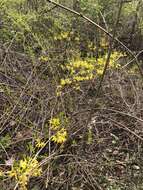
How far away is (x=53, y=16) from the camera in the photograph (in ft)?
19.9

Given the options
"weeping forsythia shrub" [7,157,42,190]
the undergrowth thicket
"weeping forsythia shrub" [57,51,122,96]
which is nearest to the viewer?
"weeping forsythia shrub" [7,157,42,190]

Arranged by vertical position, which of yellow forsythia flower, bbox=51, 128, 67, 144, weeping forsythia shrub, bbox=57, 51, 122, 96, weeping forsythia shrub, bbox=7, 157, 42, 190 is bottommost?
weeping forsythia shrub, bbox=7, 157, 42, 190

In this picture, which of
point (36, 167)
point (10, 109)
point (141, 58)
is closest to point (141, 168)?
point (36, 167)

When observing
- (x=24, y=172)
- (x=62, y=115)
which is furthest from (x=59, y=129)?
(x=24, y=172)

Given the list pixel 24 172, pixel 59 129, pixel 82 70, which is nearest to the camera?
pixel 24 172

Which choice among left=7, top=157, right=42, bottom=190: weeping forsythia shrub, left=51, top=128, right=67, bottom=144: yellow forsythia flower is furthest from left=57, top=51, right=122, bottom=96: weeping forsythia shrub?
left=7, top=157, right=42, bottom=190: weeping forsythia shrub

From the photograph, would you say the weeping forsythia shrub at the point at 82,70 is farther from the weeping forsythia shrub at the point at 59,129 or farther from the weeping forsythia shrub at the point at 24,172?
the weeping forsythia shrub at the point at 24,172

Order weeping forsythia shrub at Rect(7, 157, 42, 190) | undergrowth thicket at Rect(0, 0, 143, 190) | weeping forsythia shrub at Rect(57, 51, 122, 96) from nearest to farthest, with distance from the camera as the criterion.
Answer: weeping forsythia shrub at Rect(7, 157, 42, 190) → undergrowth thicket at Rect(0, 0, 143, 190) → weeping forsythia shrub at Rect(57, 51, 122, 96)

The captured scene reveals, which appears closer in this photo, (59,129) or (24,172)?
(24,172)

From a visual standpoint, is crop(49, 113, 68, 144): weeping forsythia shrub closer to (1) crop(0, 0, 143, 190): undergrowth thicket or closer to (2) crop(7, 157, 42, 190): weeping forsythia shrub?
(1) crop(0, 0, 143, 190): undergrowth thicket

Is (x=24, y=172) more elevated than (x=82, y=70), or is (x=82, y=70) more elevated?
(x=82, y=70)

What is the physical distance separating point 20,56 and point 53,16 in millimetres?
887

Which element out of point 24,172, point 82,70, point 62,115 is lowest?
point 24,172

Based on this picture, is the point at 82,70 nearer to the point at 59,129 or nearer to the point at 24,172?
the point at 59,129
